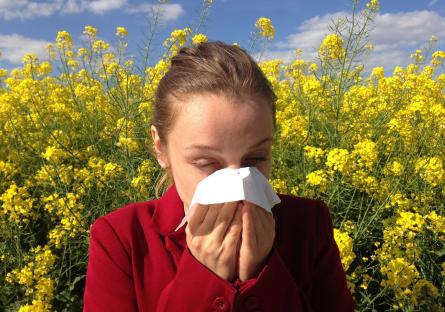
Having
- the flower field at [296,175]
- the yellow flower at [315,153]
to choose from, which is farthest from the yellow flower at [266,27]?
the yellow flower at [315,153]

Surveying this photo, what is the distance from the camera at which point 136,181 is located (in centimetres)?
227

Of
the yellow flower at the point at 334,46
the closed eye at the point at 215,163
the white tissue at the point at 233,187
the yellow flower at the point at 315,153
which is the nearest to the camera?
the white tissue at the point at 233,187

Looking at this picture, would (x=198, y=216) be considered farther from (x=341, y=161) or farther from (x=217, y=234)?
(x=341, y=161)

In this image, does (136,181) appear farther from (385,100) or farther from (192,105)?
(385,100)

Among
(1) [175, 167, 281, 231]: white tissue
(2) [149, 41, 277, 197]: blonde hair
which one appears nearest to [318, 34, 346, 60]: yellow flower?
(2) [149, 41, 277, 197]: blonde hair

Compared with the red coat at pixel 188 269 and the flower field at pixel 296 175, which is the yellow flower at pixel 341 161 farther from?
the red coat at pixel 188 269

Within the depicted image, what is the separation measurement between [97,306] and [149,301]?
11 centimetres

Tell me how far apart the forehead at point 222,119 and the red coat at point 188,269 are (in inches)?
8.6

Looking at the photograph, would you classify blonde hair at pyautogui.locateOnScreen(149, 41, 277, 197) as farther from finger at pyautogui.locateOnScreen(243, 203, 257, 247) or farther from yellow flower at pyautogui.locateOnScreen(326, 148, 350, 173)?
yellow flower at pyautogui.locateOnScreen(326, 148, 350, 173)

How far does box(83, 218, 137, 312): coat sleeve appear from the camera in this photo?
1.08 metres

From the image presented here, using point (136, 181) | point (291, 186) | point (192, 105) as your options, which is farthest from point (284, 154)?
point (192, 105)

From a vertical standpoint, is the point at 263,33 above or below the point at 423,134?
above

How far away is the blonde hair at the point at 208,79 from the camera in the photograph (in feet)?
3.54

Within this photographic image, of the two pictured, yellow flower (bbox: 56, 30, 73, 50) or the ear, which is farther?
yellow flower (bbox: 56, 30, 73, 50)
